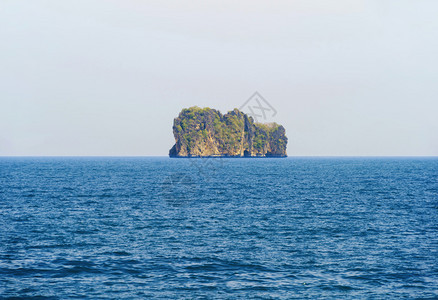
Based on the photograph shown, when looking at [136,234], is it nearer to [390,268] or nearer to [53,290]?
[53,290]

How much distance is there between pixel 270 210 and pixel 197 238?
19854mm

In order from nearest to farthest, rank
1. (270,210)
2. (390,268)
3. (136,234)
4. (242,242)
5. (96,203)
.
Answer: (390,268) < (242,242) < (136,234) < (270,210) < (96,203)

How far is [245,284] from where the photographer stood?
2617 centimetres

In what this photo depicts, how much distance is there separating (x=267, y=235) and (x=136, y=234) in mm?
12574

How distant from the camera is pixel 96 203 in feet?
206

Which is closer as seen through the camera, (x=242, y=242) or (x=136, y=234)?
(x=242, y=242)

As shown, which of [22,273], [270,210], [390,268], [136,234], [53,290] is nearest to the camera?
[53,290]

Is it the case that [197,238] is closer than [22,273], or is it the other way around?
[22,273]

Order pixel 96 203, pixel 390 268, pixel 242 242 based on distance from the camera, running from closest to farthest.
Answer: pixel 390 268
pixel 242 242
pixel 96 203

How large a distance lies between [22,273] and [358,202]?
51213 millimetres

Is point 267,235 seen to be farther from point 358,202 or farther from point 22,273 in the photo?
point 358,202

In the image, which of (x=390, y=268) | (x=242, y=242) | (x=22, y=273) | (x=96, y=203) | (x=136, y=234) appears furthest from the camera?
(x=96, y=203)

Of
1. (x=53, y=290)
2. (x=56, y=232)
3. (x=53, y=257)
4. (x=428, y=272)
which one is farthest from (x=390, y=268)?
(x=56, y=232)

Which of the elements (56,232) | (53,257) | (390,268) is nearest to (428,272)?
(390,268)
